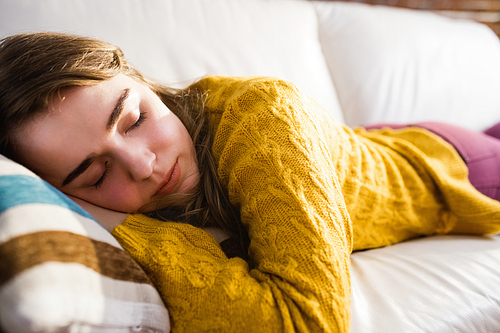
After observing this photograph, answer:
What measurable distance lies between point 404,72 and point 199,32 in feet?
2.70

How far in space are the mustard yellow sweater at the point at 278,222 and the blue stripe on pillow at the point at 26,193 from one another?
143 millimetres

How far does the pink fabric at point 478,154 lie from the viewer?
965 millimetres

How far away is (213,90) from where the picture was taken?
0.84 metres

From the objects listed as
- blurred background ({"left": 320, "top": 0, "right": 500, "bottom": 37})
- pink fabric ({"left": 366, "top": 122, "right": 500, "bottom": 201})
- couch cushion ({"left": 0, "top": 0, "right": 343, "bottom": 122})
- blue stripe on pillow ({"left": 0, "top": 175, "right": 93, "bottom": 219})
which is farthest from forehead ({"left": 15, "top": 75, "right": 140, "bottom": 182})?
blurred background ({"left": 320, "top": 0, "right": 500, "bottom": 37})

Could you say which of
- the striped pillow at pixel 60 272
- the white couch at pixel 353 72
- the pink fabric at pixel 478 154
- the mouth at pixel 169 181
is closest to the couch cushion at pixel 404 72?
the white couch at pixel 353 72

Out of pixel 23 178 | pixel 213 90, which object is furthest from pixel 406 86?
pixel 23 178

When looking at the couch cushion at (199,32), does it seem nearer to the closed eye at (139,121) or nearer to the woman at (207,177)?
the woman at (207,177)

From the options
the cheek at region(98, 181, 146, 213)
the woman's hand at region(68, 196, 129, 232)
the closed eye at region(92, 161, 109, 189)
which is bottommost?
the woman's hand at region(68, 196, 129, 232)

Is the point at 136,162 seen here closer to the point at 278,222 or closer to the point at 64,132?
the point at 64,132

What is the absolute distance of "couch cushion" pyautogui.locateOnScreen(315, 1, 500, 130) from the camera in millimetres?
1340

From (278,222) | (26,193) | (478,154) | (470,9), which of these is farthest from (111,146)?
(470,9)

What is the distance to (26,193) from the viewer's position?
1.41ft

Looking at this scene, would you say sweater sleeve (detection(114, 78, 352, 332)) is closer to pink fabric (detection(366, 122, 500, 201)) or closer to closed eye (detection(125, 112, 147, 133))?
closed eye (detection(125, 112, 147, 133))

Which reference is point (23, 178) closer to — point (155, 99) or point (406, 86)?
point (155, 99)
